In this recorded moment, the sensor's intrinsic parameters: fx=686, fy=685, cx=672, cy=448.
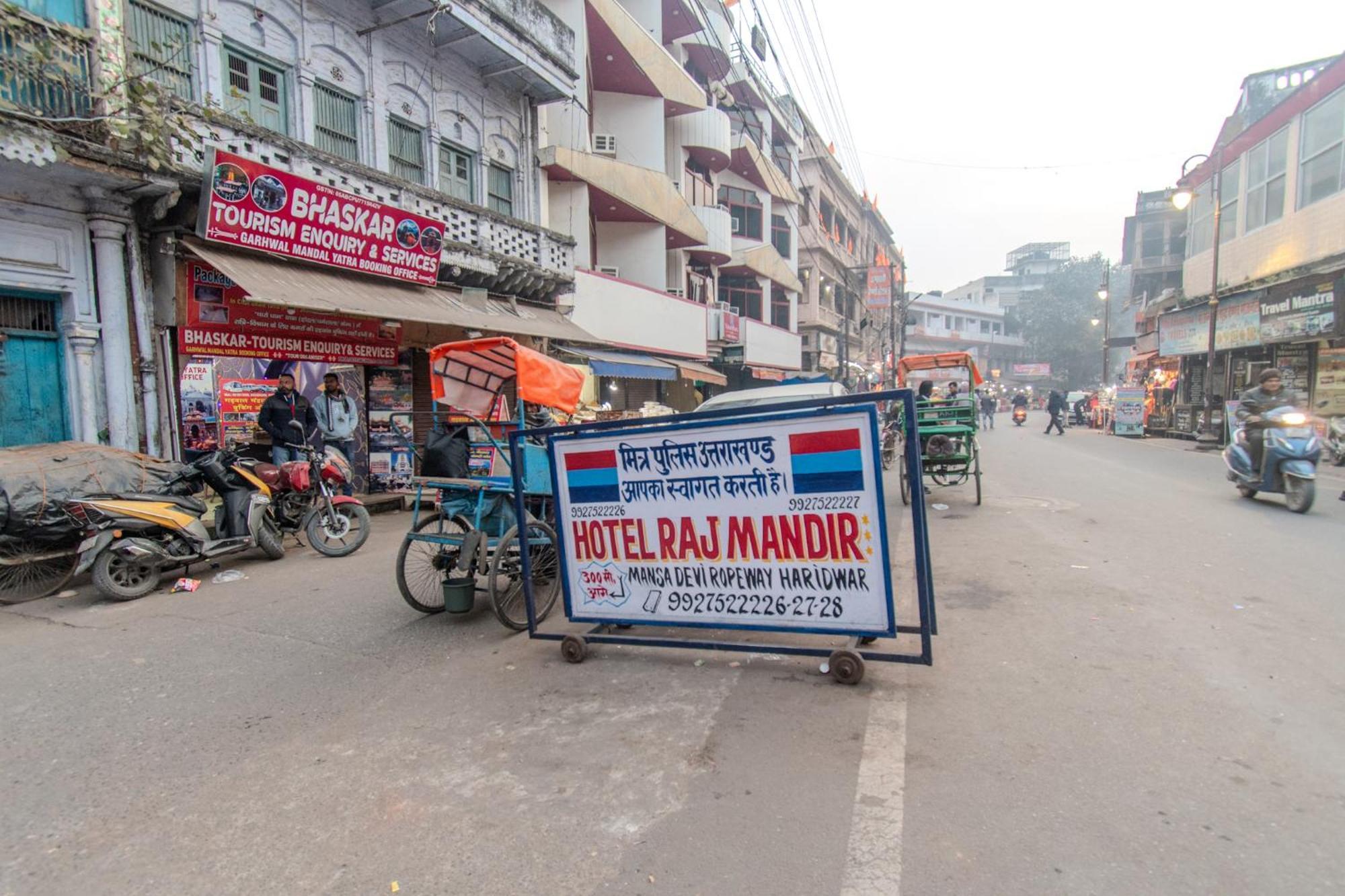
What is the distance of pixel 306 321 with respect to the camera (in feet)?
33.5

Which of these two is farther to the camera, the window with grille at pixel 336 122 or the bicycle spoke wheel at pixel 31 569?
the window with grille at pixel 336 122

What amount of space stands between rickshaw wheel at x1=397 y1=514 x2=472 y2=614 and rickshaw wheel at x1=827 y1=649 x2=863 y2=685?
2809mm

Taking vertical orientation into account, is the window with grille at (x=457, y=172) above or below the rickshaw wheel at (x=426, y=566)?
above

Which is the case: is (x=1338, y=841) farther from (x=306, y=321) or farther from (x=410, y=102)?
(x=410, y=102)

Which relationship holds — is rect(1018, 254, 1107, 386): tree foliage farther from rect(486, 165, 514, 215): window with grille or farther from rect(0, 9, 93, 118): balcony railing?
rect(0, 9, 93, 118): balcony railing

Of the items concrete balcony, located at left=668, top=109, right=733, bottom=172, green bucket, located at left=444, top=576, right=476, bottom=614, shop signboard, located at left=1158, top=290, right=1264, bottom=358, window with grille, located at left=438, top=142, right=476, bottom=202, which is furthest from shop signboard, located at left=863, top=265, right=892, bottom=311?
green bucket, located at left=444, top=576, right=476, bottom=614

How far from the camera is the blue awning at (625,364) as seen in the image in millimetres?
15891

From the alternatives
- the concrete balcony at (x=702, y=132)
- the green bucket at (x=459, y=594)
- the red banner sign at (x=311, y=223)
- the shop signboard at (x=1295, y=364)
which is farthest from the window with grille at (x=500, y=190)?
the shop signboard at (x=1295, y=364)

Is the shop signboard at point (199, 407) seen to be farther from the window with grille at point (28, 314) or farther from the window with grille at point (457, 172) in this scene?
the window with grille at point (457, 172)

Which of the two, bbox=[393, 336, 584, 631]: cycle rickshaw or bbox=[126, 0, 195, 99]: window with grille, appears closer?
bbox=[393, 336, 584, 631]: cycle rickshaw

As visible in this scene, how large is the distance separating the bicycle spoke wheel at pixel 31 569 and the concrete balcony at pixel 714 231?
1974cm

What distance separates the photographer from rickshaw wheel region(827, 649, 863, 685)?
3.58m

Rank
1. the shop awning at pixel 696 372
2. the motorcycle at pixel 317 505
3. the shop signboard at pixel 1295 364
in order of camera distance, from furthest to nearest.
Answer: the shop awning at pixel 696 372 → the shop signboard at pixel 1295 364 → the motorcycle at pixel 317 505

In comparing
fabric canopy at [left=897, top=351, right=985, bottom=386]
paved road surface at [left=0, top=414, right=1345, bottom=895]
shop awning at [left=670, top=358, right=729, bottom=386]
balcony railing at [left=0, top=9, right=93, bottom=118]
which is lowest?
paved road surface at [left=0, top=414, right=1345, bottom=895]
